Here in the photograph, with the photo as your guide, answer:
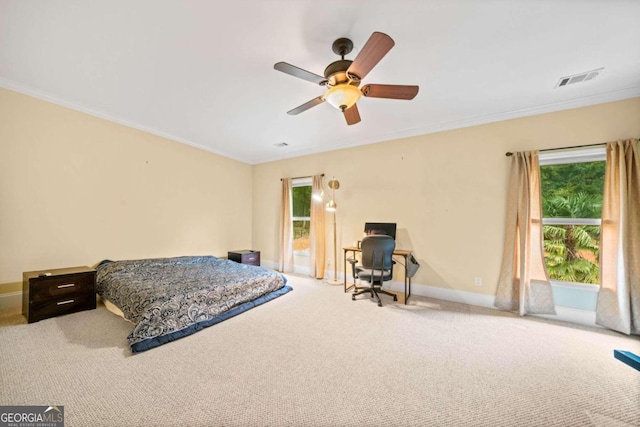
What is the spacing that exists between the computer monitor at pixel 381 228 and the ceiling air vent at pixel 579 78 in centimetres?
251

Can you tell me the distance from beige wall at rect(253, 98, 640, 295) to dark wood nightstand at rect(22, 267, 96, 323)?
373 cm

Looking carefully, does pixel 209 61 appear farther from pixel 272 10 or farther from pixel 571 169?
pixel 571 169

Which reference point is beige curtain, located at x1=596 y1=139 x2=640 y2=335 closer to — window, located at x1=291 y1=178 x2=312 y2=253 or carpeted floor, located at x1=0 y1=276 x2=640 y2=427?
carpeted floor, located at x1=0 y1=276 x2=640 y2=427

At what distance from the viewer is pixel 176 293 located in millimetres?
2525

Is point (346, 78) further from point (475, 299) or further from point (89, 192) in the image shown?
point (89, 192)

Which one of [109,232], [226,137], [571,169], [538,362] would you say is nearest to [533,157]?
[571,169]

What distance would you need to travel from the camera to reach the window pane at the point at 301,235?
5277 mm

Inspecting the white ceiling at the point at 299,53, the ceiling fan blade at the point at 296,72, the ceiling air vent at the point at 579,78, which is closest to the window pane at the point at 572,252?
the white ceiling at the point at 299,53

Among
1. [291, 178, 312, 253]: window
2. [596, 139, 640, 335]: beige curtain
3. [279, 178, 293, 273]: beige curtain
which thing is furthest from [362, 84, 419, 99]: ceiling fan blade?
[279, 178, 293, 273]: beige curtain

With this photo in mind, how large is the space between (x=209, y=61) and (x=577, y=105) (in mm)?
4250

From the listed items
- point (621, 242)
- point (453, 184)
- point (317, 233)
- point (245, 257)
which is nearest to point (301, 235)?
point (317, 233)

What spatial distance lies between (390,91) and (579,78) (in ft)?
→ 7.00

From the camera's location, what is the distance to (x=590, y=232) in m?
2.85

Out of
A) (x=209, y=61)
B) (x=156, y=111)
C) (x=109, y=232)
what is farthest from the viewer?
(x=109, y=232)
